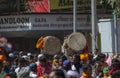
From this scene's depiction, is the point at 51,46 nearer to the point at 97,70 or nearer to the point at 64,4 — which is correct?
the point at 97,70

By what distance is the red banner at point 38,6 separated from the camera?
32344 millimetres

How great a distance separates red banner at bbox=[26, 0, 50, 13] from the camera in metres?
32.3

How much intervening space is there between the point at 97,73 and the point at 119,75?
4428mm

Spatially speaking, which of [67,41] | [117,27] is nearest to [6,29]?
[117,27]

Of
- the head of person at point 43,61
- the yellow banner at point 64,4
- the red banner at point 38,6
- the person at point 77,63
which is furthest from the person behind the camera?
the red banner at point 38,6

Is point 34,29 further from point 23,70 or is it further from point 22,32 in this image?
point 23,70

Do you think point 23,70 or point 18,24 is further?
point 18,24

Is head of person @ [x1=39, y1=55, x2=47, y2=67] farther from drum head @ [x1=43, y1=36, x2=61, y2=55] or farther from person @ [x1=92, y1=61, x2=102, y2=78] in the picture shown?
drum head @ [x1=43, y1=36, x2=61, y2=55]

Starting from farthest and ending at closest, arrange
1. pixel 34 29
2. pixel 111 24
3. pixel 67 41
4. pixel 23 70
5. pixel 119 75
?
1. pixel 34 29
2. pixel 111 24
3. pixel 67 41
4. pixel 23 70
5. pixel 119 75

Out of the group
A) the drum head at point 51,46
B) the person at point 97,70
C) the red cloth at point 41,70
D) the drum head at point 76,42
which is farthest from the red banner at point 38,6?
the person at point 97,70

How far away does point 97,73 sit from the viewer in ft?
39.6

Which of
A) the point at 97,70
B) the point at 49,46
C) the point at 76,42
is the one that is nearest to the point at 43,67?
the point at 97,70

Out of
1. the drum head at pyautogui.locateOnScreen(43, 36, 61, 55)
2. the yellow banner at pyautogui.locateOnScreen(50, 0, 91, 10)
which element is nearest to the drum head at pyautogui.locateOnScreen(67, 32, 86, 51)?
the drum head at pyautogui.locateOnScreen(43, 36, 61, 55)

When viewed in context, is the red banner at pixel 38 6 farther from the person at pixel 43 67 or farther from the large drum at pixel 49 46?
the person at pixel 43 67
